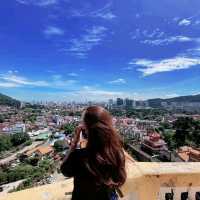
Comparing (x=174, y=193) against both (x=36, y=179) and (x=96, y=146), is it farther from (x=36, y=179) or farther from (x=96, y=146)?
(x=36, y=179)

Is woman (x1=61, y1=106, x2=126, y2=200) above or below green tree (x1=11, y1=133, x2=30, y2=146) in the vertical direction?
above

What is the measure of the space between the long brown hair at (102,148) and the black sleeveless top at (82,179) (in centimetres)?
2

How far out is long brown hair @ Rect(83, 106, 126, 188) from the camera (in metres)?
1.15

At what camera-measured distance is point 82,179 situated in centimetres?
115

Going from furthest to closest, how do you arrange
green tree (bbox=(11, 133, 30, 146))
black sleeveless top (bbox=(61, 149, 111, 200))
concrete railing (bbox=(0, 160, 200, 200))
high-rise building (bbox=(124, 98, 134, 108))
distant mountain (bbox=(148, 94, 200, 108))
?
distant mountain (bbox=(148, 94, 200, 108)) → high-rise building (bbox=(124, 98, 134, 108)) → green tree (bbox=(11, 133, 30, 146)) → concrete railing (bbox=(0, 160, 200, 200)) → black sleeveless top (bbox=(61, 149, 111, 200))

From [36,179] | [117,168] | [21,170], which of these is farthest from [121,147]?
[21,170]

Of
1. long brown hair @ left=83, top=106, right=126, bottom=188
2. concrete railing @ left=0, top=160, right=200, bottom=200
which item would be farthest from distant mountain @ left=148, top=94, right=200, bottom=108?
long brown hair @ left=83, top=106, right=126, bottom=188

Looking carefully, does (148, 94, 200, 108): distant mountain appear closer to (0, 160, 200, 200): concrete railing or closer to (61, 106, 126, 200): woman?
(0, 160, 200, 200): concrete railing

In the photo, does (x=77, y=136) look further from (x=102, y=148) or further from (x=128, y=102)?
(x=128, y=102)

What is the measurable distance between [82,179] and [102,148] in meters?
0.16

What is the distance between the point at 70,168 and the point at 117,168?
0.22m

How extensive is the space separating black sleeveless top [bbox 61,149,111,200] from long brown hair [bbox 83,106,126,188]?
0.02m

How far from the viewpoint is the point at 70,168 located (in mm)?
1168

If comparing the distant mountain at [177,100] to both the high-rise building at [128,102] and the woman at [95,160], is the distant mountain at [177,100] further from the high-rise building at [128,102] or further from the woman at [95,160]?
the woman at [95,160]
